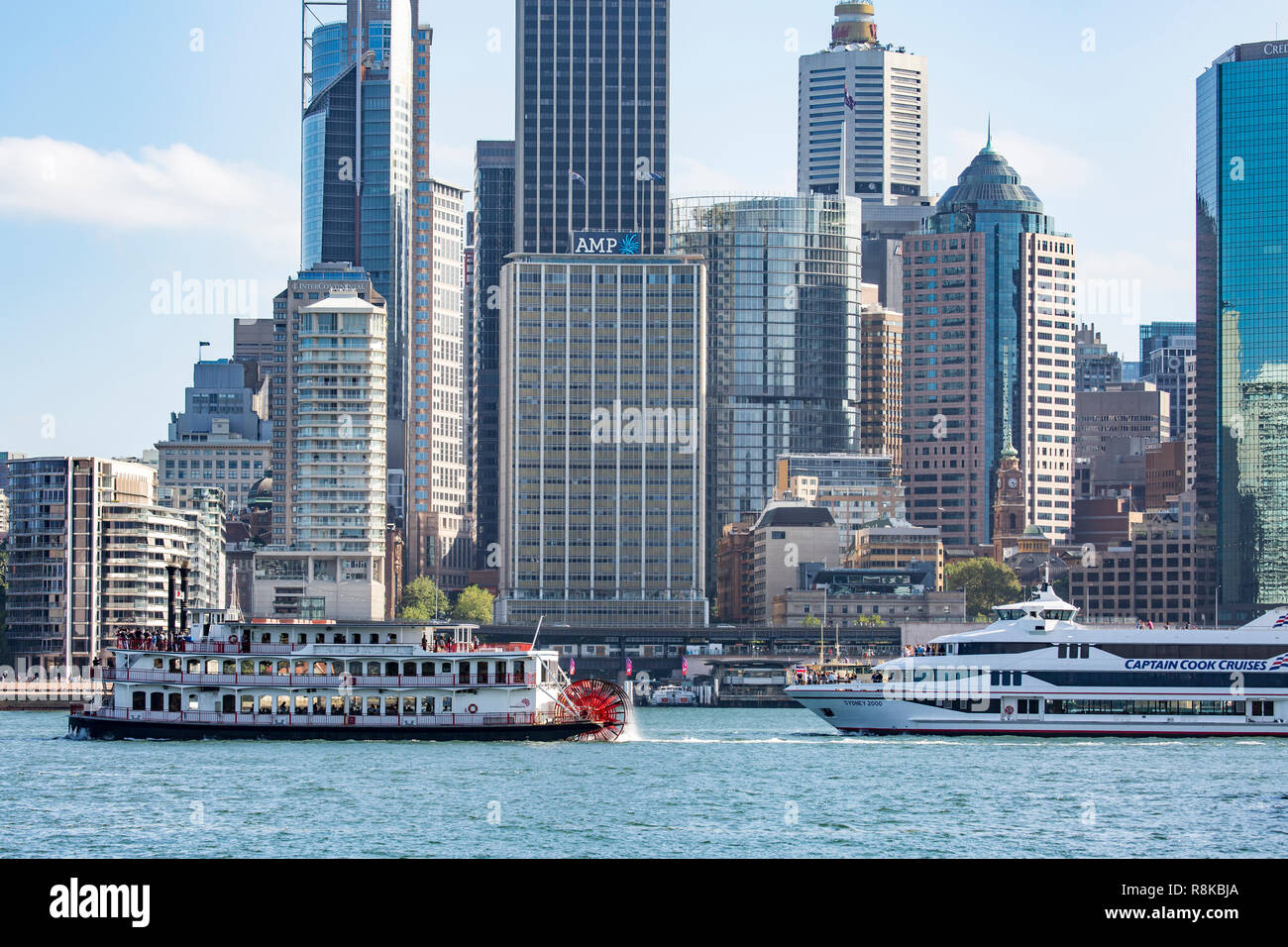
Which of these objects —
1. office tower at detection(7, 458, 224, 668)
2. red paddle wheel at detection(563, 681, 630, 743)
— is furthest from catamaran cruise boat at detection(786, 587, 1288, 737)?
office tower at detection(7, 458, 224, 668)

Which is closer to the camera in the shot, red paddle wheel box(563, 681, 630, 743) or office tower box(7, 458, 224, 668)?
red paddle wheel box(563, 681, 630, 743)

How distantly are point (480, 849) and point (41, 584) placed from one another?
5853 inches

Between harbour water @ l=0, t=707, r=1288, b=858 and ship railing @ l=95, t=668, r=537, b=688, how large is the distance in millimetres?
3569

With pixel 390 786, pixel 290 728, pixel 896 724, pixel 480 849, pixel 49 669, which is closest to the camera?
pixel 480 849

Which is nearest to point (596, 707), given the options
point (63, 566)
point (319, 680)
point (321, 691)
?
point (321, 691)

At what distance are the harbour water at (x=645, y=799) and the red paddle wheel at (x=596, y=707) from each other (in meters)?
2.09

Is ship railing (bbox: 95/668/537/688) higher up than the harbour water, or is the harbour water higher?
ship railing (bbox: 95/668/537/688)

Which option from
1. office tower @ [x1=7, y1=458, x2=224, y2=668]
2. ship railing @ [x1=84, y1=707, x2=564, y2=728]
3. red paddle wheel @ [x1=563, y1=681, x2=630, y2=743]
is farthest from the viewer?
office tower @ [x1=7, y1=458, x2=224, y2=668]

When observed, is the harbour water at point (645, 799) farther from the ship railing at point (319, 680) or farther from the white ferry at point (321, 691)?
the ship railing at point (319, 680)

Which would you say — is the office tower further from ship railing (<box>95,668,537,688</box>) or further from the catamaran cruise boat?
the catamaran cruise boat

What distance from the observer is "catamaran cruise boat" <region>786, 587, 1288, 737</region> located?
351 ft
